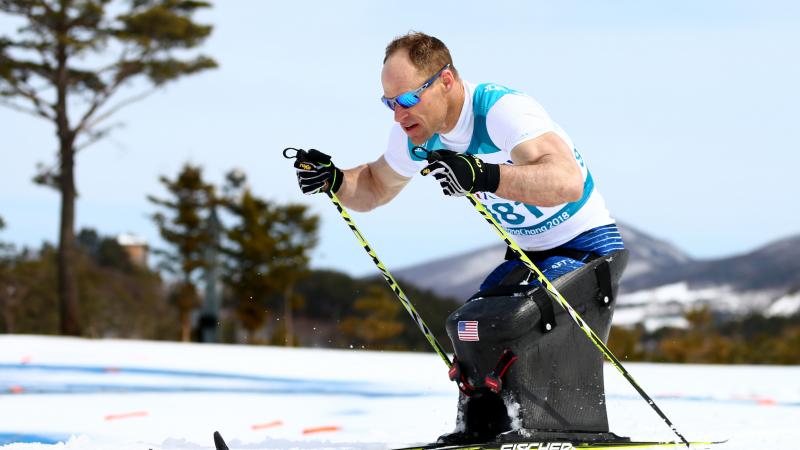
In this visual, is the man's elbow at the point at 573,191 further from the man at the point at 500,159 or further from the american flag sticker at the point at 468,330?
the american flag sticker at the point at 468,330

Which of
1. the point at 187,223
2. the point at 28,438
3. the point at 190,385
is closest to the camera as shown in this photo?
the point at 28,438

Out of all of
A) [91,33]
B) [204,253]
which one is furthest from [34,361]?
[204,253]

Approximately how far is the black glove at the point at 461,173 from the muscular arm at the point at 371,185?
115 cm

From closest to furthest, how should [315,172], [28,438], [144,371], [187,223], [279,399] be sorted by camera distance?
1. [315,172]
2. [28,438]
3. [279,399]
4. [144,371]
5. [187,223]

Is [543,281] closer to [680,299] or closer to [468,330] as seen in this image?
[468,330]

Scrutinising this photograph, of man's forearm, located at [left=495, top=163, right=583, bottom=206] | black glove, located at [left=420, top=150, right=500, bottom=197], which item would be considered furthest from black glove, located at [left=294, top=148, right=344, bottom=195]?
man's forearm, located at [left=495, top=163, right=583, bottom=206]

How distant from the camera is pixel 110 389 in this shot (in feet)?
31.9

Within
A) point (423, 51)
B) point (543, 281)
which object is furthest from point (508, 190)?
point (423, 51)

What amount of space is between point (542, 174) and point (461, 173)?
0.39 meters

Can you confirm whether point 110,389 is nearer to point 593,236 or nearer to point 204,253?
point 593,236

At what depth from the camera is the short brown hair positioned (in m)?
4.28

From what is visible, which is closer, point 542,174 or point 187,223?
point 542,174

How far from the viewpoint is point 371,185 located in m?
5.07

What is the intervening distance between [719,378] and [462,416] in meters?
9.18
